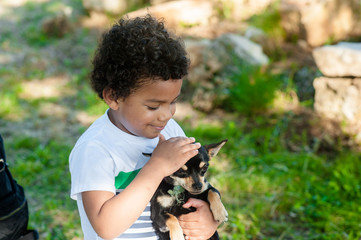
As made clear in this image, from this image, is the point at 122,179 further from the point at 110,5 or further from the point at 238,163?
the point at 110,5

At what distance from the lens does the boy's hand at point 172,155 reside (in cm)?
159

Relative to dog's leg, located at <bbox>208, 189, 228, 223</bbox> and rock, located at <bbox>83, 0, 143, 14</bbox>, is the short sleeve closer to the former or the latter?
dog's leg, located at <bbox>208, 189, 228, 223</bbox>

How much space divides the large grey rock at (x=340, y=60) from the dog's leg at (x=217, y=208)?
344 centimetres

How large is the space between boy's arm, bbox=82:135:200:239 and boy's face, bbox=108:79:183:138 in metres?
0.16

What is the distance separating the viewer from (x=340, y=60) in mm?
4582

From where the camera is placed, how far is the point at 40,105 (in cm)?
624

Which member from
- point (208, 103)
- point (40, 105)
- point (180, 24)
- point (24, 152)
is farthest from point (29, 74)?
point (208, 103)

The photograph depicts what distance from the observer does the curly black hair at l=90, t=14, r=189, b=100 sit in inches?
65.4

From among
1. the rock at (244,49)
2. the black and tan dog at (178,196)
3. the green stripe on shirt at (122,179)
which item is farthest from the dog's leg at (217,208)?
the rock at (244,49)

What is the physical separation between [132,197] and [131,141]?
334 millimetres

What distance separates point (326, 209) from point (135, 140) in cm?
267

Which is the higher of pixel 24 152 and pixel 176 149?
pixel 176 149

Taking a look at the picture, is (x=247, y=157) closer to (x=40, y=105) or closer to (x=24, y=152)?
(x=24, y=152)

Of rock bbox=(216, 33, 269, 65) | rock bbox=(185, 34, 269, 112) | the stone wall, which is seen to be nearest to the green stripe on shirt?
the stone wall
